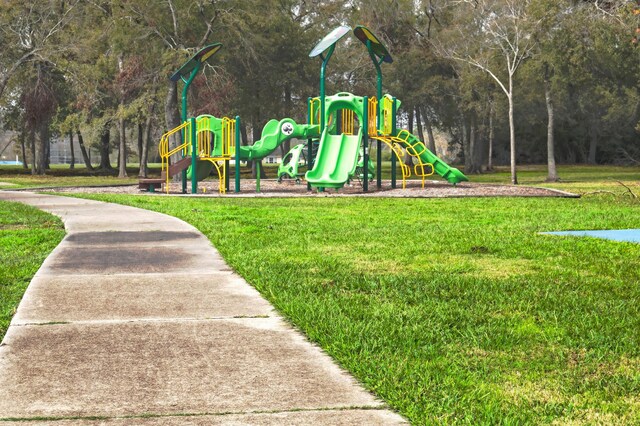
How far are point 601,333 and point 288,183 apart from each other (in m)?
30.3

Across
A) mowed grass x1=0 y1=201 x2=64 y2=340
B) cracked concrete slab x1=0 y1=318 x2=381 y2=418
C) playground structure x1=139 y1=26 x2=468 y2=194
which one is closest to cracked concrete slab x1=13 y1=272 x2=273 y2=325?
mowed grass x1=0 y1=201 x2=64 y2=340

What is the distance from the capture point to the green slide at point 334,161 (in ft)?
87.1

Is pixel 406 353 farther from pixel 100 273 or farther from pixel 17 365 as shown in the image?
pixel 100 273

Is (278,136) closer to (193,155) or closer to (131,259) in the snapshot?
(193,155)

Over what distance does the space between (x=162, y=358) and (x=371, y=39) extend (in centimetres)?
2639

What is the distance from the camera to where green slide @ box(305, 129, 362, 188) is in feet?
87.1

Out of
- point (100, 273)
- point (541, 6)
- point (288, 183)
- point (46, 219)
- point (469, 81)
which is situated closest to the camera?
point (100, 273)

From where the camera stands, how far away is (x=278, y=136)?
29219 mm

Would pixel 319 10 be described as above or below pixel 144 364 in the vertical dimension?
above

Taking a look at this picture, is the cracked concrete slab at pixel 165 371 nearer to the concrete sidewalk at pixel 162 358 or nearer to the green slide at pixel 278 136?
the concrete sidewalk at pixel 162 358

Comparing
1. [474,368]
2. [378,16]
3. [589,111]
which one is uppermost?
[378,16]

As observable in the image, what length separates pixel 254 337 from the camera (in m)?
5.17

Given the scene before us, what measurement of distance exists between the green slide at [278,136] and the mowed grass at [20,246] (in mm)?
13136

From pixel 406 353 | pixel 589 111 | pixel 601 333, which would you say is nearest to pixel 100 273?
pixel 406 353
